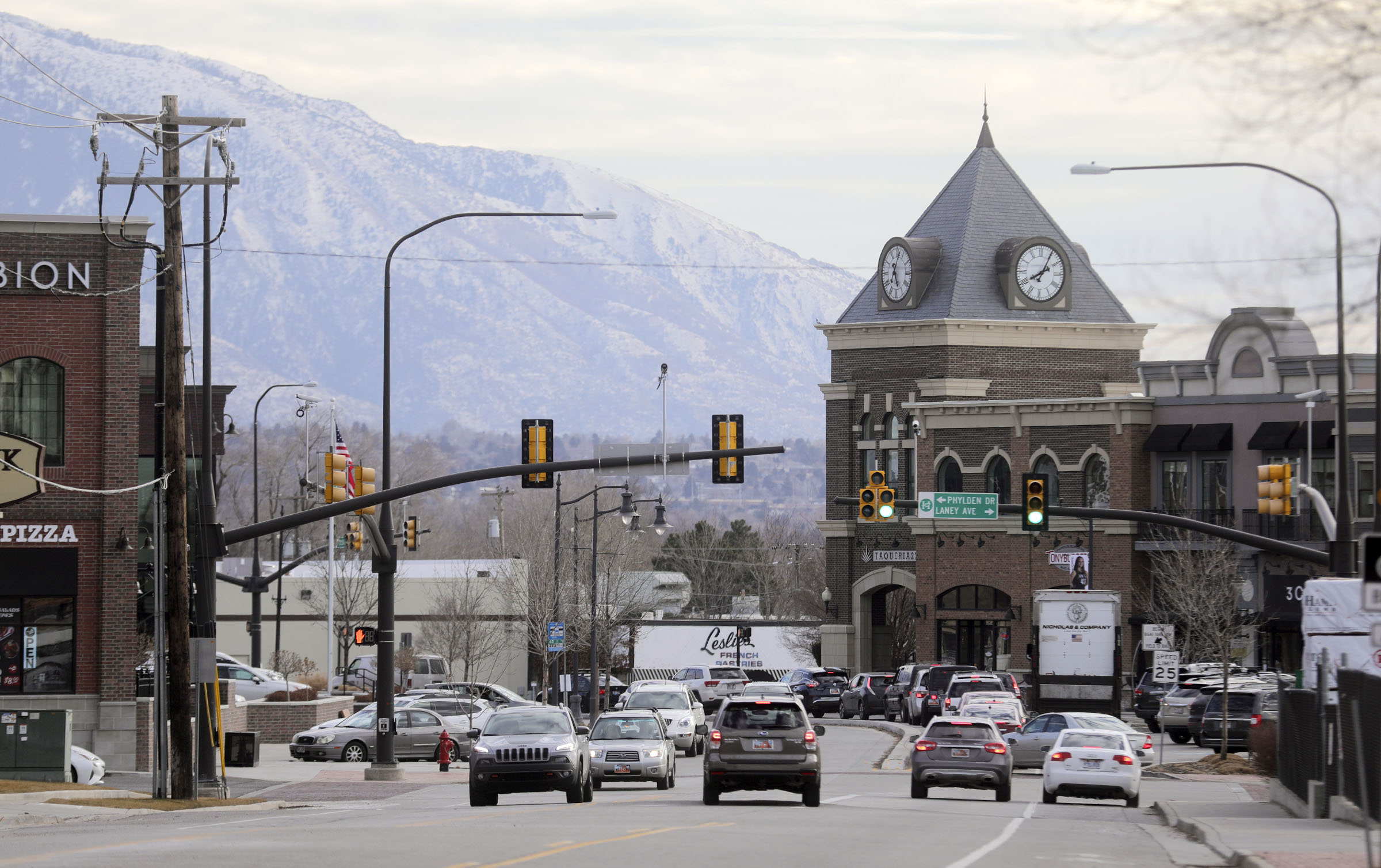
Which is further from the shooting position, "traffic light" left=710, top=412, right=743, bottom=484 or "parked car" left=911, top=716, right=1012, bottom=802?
"traffic light" left=710, top=412, right=743, bottom=484

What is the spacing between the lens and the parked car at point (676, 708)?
42969 mm

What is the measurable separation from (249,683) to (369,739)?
41.8 feet

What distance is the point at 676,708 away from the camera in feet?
145

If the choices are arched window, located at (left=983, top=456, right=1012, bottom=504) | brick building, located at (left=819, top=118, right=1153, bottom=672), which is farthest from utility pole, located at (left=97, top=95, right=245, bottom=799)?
arched window, located at (left=983, top=456, right=1012, bottom=504)

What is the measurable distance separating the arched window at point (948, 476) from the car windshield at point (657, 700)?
29.2 meters

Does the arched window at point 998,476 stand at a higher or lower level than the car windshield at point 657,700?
higher

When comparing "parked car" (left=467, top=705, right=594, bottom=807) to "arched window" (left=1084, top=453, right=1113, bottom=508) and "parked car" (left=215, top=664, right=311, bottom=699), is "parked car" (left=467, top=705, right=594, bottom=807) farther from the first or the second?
"arched window" (left=1084, top=453, right=1113, bottom=508)

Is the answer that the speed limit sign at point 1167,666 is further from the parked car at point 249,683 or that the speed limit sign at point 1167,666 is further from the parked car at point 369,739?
the parked car at point 249,683

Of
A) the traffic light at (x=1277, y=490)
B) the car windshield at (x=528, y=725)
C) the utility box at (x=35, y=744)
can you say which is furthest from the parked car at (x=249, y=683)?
the traffic light at (x=1277, y=490)

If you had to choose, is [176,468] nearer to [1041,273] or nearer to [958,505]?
[958,505]

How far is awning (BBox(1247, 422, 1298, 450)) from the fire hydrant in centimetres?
3240

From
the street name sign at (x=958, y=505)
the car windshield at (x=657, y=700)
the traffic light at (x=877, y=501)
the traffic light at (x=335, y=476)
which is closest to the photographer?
the traffic light at (x=335, y=476)

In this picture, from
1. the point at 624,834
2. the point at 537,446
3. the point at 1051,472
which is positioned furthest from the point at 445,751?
the point at 1051,472

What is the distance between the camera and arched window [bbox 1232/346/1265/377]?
6359cm
